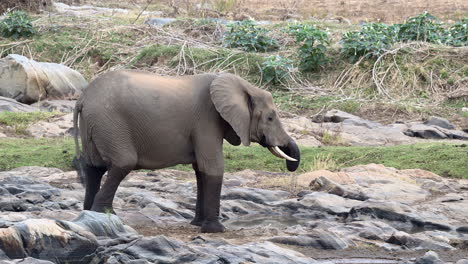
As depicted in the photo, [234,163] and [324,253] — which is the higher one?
[324,253]

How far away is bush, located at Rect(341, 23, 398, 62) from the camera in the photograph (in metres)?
21.3

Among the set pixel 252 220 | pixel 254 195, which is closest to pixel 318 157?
pixel 254 195

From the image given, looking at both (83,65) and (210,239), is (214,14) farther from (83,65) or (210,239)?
(210,239)

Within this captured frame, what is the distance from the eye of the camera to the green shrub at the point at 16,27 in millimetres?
24281

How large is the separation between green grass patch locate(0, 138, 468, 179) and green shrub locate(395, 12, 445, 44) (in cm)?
761

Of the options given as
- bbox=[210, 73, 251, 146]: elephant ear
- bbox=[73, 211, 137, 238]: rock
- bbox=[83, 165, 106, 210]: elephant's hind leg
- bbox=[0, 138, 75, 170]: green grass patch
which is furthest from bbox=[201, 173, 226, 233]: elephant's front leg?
bbox=[0, 138, 75, 170]: green grass patch

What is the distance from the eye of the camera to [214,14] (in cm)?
2764

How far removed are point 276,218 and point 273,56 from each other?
36.5 feet

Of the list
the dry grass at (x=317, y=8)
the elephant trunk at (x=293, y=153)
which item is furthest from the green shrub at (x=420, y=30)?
the elephant trunk at (x=293, y=153)

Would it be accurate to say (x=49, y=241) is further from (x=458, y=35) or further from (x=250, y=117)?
(x=458, y=35)

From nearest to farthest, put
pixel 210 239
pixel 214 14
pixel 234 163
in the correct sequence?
pixel 210 239 → pixel 234 163 → pixel 214 14

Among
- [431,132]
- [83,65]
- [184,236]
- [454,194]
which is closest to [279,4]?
[83,65]

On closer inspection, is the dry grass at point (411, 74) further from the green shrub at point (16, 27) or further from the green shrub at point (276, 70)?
the green shrub at point (16, 27)

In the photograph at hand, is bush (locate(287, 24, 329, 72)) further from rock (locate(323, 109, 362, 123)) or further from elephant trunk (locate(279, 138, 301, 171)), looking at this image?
elephant trunk (locate(279, 138, 301, 171))
